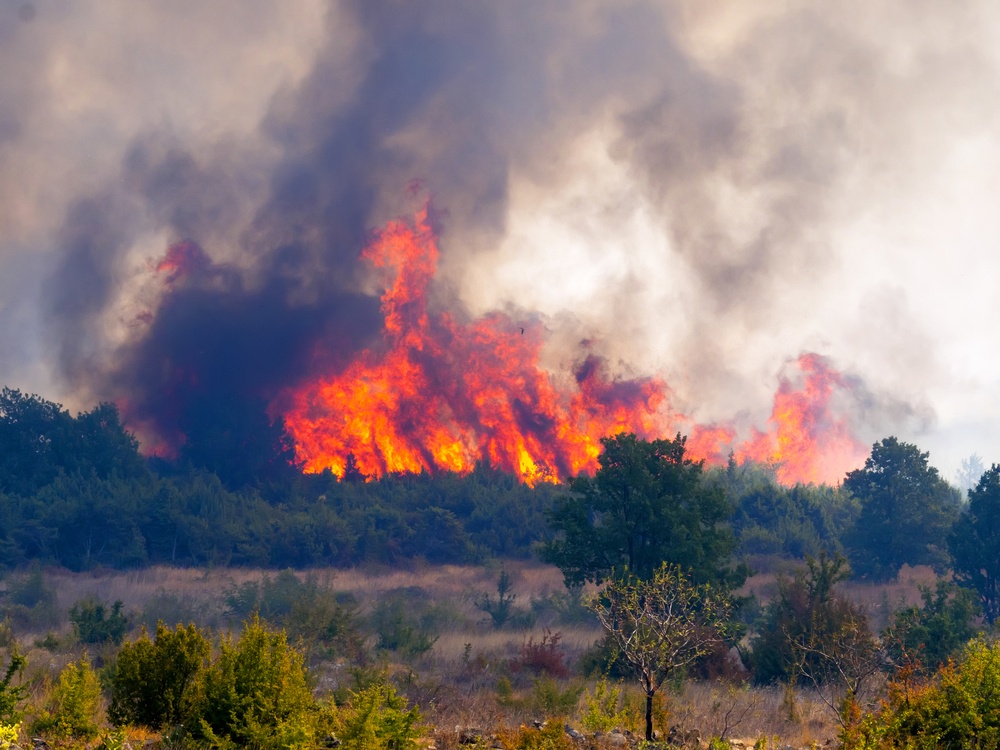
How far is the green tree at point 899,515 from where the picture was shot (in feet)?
162

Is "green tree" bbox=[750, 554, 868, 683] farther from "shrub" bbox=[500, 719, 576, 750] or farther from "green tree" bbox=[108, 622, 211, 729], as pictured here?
"green tree" bbox=[108, 622, 211, 729]

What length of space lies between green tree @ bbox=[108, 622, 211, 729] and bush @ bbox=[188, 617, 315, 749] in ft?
2.67

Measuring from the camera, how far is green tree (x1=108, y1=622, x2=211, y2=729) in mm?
12781

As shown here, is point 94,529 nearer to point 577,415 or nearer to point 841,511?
point 577,415

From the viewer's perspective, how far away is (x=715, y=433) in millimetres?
94562

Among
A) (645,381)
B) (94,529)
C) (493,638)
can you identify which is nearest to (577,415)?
(645,381)

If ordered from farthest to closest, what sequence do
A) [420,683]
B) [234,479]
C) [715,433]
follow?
[715,433], [234,479], [420,683]

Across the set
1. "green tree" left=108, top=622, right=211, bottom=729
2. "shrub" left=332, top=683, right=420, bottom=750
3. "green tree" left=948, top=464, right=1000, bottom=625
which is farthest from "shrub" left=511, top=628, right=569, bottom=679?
"green tree" left=948, top=464, right=1000, bottom=625

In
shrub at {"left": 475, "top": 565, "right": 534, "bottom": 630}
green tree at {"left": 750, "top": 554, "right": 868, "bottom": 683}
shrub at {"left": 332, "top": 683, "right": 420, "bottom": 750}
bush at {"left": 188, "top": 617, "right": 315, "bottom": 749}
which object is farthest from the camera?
shrub at {"left": 475, "top": 565, "right": 534, "bottom": 630}

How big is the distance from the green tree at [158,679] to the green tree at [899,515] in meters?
45.8

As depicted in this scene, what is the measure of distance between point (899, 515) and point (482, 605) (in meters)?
28.3

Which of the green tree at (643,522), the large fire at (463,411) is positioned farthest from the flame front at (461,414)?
the green tree at (643,522)

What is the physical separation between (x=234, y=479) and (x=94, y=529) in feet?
79.7

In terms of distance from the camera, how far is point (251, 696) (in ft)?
38.3
